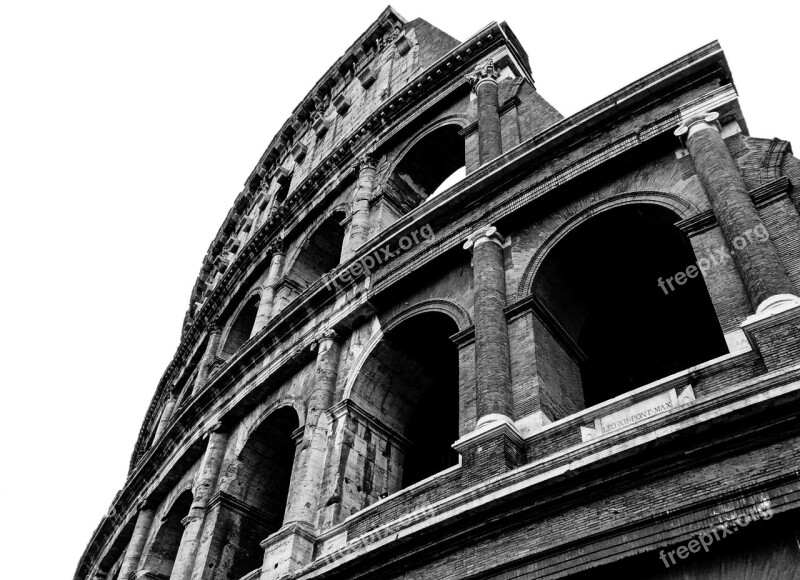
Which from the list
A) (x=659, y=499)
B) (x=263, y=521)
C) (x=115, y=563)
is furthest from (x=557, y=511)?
(x=115, y=563)

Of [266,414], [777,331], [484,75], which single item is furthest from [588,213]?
[266,414]

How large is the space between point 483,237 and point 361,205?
552 centimetres

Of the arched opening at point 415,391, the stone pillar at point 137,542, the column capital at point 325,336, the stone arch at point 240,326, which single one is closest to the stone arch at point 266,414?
the column capital at point 325,336

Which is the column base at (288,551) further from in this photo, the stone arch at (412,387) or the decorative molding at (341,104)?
the decorative molding at (341,104)

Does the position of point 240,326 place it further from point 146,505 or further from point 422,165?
point 422,165

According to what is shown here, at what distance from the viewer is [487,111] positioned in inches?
553

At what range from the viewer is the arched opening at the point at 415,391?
1162cm

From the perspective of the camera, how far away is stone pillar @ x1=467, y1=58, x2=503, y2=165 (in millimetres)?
13172

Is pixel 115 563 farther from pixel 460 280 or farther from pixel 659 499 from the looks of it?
pixel 659 499

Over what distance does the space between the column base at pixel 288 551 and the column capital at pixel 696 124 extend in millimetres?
6964

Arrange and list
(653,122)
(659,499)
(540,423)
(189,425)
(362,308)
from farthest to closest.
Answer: (189,425)
(362,308)
(653,122)
(540,423)
(659,499)

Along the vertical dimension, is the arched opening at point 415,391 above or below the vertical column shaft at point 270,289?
below

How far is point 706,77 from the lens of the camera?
10.2 meters

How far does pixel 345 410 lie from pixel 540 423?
3.61 metres
